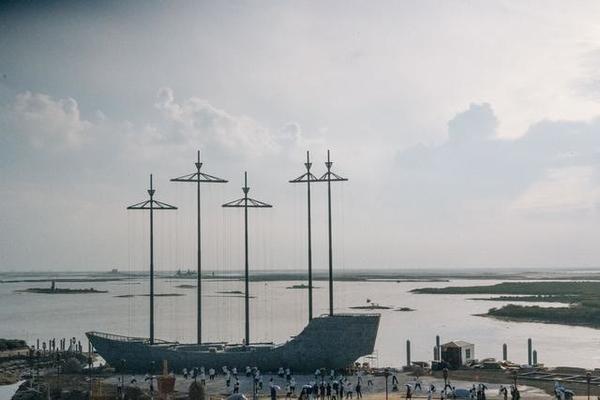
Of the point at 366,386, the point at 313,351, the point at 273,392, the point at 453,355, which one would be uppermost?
the point at 313,351

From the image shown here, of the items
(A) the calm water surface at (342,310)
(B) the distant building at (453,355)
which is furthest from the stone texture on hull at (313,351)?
(A) the calm water surface at (342,310)

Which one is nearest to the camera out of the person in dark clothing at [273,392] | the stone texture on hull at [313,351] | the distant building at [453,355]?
the person in dark clothing at [273,392]

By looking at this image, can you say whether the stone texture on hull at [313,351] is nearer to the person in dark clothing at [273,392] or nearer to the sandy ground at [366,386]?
the sandy ground at [366,386]

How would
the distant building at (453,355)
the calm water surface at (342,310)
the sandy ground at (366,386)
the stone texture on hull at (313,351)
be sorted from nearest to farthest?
the sandy ground at (366,386) → the stone texture on hull at (313,351) → the distant building at (453,355) → the calm water surface at (342,310)

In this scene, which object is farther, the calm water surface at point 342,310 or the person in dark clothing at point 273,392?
the calm water surface at point 342,310

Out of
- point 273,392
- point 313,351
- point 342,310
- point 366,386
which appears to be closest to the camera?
point 273,392

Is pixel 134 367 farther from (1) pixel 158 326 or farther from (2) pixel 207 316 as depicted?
(2) pixel 207 316

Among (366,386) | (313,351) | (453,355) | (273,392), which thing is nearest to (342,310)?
(453,355)

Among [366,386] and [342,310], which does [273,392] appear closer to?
[366,386]

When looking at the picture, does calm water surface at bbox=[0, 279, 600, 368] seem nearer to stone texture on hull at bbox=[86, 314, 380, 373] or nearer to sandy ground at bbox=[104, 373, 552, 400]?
stone texture on hull at bbox=[86, 314, 380, 373]

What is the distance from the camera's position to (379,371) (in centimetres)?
5222

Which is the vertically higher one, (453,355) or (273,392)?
(453,355)

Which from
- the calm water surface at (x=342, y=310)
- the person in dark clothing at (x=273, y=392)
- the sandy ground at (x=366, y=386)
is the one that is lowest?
the calm water surface at (x=342, y=310)

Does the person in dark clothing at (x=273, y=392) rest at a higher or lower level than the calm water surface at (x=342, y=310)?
higher
